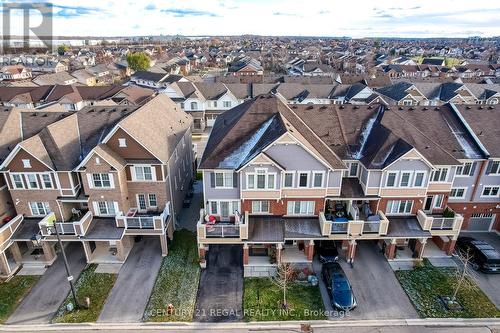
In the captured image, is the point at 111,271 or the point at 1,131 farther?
the point at 1,131

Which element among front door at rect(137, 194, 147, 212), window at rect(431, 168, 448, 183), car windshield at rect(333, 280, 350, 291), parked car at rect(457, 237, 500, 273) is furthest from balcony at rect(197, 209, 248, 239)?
parked car at rect(457, 237, 500, 273)

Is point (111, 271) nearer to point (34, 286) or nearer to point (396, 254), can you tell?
point (34, 286)

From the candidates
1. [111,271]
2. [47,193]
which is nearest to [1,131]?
[47,193]

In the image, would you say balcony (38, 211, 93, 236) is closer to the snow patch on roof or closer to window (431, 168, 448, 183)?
the snow patch on roof

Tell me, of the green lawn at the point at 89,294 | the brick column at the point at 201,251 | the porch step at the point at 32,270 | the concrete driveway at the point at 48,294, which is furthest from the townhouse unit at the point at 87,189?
the brick column at the point at 201,251

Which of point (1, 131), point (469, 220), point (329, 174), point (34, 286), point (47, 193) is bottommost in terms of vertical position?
point (34, 286)

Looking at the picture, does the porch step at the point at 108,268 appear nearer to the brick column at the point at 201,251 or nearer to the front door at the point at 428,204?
the brick column at the point at 201,251
